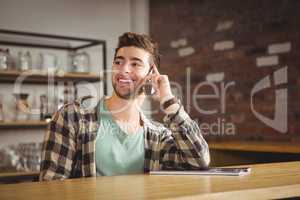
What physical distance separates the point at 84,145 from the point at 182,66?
2.47 m

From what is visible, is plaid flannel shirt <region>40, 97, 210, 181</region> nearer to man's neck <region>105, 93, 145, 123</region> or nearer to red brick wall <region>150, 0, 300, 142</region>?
man's neck <region>105, 93, 145, 123</region>

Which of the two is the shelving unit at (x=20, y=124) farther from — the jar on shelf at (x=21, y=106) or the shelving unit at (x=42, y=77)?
the shelving unit at (x=42, y=77)

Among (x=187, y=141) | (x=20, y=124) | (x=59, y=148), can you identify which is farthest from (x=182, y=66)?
(x=59, y=148)

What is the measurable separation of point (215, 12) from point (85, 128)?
7.69 feet

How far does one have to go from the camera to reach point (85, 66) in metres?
3.85

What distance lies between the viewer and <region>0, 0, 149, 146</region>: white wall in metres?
3.74

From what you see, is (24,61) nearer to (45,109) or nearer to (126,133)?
(45,109)

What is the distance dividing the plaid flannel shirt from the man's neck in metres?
0.06

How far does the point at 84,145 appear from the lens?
1686 millimetres

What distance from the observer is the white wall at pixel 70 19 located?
3742 millimetres

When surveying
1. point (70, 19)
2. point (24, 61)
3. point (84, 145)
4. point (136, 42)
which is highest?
point (70, 19)

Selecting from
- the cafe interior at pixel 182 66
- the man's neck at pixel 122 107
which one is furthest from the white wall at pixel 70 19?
the man's neck at pixel 122 107

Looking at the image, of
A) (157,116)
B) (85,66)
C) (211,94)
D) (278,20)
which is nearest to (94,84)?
(85,66)

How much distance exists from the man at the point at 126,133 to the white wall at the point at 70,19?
2.13 metres
